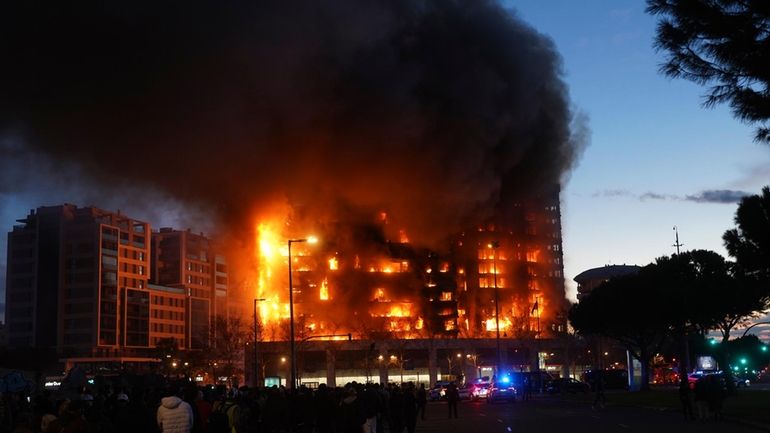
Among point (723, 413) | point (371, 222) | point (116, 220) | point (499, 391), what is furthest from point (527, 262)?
point (723, 413)

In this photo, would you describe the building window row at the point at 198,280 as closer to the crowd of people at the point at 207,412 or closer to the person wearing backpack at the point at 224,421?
the crowd of people at the point at 207,412

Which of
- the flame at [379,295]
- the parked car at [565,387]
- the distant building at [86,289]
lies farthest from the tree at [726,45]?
the distant building at [86,289]

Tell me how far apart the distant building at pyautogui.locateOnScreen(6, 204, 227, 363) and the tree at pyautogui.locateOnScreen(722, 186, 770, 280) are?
10377cm

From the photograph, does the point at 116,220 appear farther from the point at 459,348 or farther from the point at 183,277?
the point at 459,348

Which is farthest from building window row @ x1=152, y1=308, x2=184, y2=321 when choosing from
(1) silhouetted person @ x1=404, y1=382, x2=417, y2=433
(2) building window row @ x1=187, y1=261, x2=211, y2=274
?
(1) silhouetted person @ x1=404, y1=382, x2=417, y2=433

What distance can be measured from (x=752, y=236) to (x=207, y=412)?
2330 cm

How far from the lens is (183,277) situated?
151 meters

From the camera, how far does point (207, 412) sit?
18578 mm

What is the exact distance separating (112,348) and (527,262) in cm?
7317

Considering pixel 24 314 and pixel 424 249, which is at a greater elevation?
pixel 424 249

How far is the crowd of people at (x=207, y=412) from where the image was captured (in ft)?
45.1

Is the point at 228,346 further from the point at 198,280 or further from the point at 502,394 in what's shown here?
Answer: the point at 502,394

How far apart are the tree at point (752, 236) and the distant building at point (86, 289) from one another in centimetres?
10377

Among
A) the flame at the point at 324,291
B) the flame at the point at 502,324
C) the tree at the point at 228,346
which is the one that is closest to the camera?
the tree at the point at 228,346
